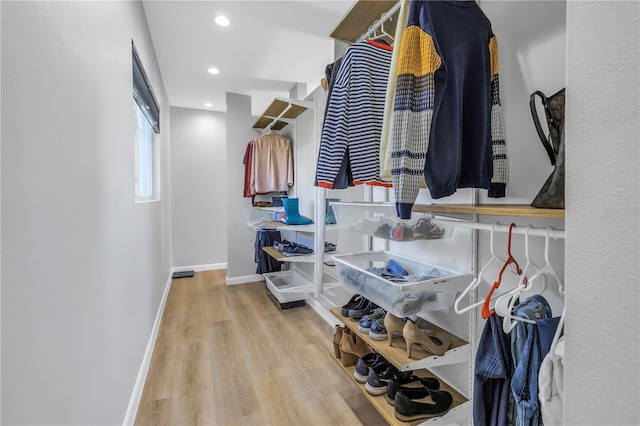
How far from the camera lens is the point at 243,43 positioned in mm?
2543

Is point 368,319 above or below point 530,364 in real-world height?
below

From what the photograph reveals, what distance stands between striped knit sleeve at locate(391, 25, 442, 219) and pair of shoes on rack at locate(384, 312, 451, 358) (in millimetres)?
617

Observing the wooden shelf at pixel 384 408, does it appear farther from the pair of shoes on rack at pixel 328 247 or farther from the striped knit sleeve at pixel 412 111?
the pair of shoes on rack at pixel 328 247

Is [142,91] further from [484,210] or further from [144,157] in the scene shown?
[484,210]

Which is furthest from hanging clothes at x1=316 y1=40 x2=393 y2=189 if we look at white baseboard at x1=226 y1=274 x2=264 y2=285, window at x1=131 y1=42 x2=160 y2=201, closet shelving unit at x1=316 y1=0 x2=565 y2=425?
white baseboard at x1=226 y1=274 x2=264 y2=285

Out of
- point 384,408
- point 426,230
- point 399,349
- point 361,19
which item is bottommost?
point 384,408

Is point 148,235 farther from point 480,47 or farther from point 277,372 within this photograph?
point 480,47

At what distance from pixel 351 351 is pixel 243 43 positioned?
261 centimetres

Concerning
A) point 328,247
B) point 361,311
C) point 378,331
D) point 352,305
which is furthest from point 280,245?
point 378,331

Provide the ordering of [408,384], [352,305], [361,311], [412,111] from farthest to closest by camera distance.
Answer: [352,305]
[361,311]
[408,384]
[412,111]

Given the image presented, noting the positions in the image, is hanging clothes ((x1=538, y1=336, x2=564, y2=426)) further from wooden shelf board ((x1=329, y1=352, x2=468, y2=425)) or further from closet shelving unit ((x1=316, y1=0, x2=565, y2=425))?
wooden shelf board ((x1=329, y1=352, x2=468, y2=425))

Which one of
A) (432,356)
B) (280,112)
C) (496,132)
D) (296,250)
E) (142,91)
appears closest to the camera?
(496,132)

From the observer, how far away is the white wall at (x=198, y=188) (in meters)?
4.39

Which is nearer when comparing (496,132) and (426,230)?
(496,132)
